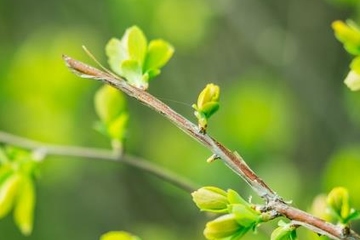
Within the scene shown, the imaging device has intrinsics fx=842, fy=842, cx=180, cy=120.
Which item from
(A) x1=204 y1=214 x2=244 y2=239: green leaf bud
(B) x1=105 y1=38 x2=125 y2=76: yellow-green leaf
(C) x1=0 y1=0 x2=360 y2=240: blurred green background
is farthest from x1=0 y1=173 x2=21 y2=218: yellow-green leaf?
(C) x1=0 y1=0 x2=360 y2=240: blurred green background

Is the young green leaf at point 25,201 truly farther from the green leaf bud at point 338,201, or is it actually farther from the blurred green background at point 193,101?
the blurred green background at point 193,101

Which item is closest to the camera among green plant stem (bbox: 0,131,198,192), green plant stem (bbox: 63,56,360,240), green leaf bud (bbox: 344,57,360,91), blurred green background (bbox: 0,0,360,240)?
green plant stem (bbox: 63,56,360,240)

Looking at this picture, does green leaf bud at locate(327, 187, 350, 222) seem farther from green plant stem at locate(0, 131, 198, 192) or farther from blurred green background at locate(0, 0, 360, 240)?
blurred green background at locate(0, 0, 360, 240)

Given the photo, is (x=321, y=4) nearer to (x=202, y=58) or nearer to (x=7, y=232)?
(x=202, y=58)

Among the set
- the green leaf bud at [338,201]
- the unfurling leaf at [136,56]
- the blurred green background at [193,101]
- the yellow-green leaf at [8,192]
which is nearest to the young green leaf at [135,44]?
the unfurling leaf at [136,56]

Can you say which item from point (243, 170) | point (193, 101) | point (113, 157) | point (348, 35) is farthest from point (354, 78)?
point (193, 101)

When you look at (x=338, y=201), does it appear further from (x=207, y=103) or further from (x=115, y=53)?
(x=115, y=53)
